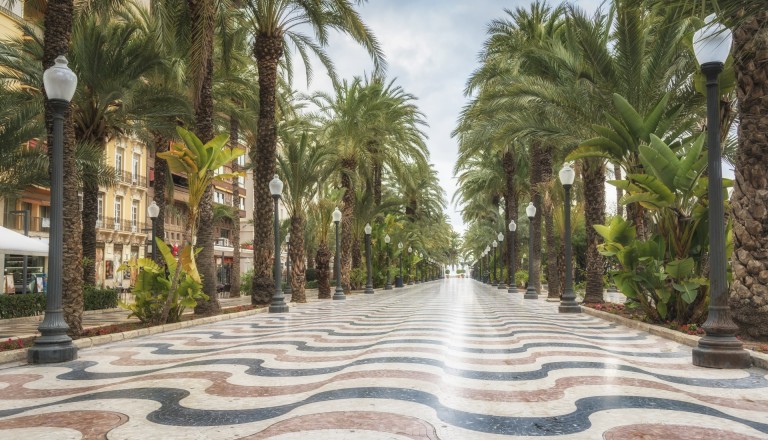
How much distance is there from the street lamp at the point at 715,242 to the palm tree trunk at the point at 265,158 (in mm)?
13313

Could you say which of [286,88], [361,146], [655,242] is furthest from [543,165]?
[655,242]

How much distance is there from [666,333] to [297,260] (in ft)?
46.0

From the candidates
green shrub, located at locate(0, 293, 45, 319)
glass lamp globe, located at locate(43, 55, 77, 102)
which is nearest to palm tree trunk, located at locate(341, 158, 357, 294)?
green shrub, located at locate(0, 293, 45, 319)

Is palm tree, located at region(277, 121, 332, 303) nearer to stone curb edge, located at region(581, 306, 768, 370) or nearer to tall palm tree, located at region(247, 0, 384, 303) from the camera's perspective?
tall palm tree, located at region(247, 0, 384, 303)

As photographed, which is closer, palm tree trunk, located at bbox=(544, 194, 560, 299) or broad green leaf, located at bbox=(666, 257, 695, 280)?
broad green leaf, located at bbox=(666, 257, 695, 280)

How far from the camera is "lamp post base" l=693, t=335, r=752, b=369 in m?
6.32

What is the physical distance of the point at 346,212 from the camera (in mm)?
27641

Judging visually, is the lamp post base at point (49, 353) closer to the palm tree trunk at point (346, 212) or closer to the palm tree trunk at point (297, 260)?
the palm tree trunk at point (297, 260)

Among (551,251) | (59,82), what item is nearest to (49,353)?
(59,82)

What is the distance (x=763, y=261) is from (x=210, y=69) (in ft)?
41.0

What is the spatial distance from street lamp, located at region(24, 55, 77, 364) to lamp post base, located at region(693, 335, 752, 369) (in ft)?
25.0

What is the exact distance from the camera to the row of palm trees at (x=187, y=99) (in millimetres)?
13203

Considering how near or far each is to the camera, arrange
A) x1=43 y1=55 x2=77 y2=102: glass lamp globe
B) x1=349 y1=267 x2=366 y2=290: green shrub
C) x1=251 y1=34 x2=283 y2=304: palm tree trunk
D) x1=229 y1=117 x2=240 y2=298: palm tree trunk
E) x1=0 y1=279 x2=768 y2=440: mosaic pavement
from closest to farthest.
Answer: x1=0 y1=279 x2=768 y2=440: mosaic pavement → x1=43 y1=55 x2=77 y2=102: glass lamp globe → x1=251 y1=34 x2=283 y2=304: palm tree trunk → x1=229 y1=117 x2=240 y2=298: palm tree trunk → x1=349 y1=267 x2=366 y2=290: green shrub

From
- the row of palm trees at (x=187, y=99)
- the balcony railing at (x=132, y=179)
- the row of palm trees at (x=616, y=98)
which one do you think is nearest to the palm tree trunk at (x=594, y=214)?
the row of palm trees at (x=616, y=98)
